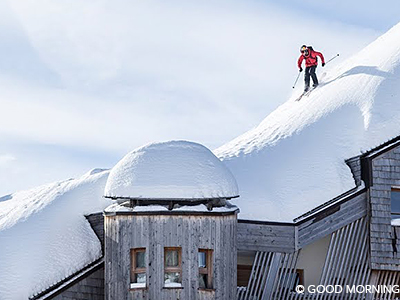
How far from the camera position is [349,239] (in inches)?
670

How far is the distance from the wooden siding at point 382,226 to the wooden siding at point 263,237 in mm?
2696

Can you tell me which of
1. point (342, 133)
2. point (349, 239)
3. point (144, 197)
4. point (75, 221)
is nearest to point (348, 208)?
point (349, 239)

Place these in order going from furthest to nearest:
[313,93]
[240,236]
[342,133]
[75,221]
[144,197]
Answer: [313,93] < [342,133] < [75,221] < [240,236] < [144,197]

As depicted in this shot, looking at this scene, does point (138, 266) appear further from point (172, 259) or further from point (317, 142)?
point (317, 142)

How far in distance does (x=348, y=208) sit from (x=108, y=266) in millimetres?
6930

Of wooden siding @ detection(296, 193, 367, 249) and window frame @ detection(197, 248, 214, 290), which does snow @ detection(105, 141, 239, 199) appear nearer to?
window frame @ detection(197, 248, 214, 290)

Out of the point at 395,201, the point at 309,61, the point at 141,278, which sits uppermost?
the point at 309,61

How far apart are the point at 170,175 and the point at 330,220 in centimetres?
539

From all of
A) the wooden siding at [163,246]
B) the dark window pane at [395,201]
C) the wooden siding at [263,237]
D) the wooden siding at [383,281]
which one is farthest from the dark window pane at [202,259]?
the dark window pane at [395,201]

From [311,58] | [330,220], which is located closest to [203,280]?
[330,220]

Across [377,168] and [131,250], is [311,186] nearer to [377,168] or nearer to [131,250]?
[377,168]

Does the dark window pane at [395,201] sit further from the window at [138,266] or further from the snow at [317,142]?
the window at [138,266]

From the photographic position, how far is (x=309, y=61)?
22.6m

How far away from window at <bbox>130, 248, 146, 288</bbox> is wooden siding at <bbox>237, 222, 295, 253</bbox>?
133 inches
